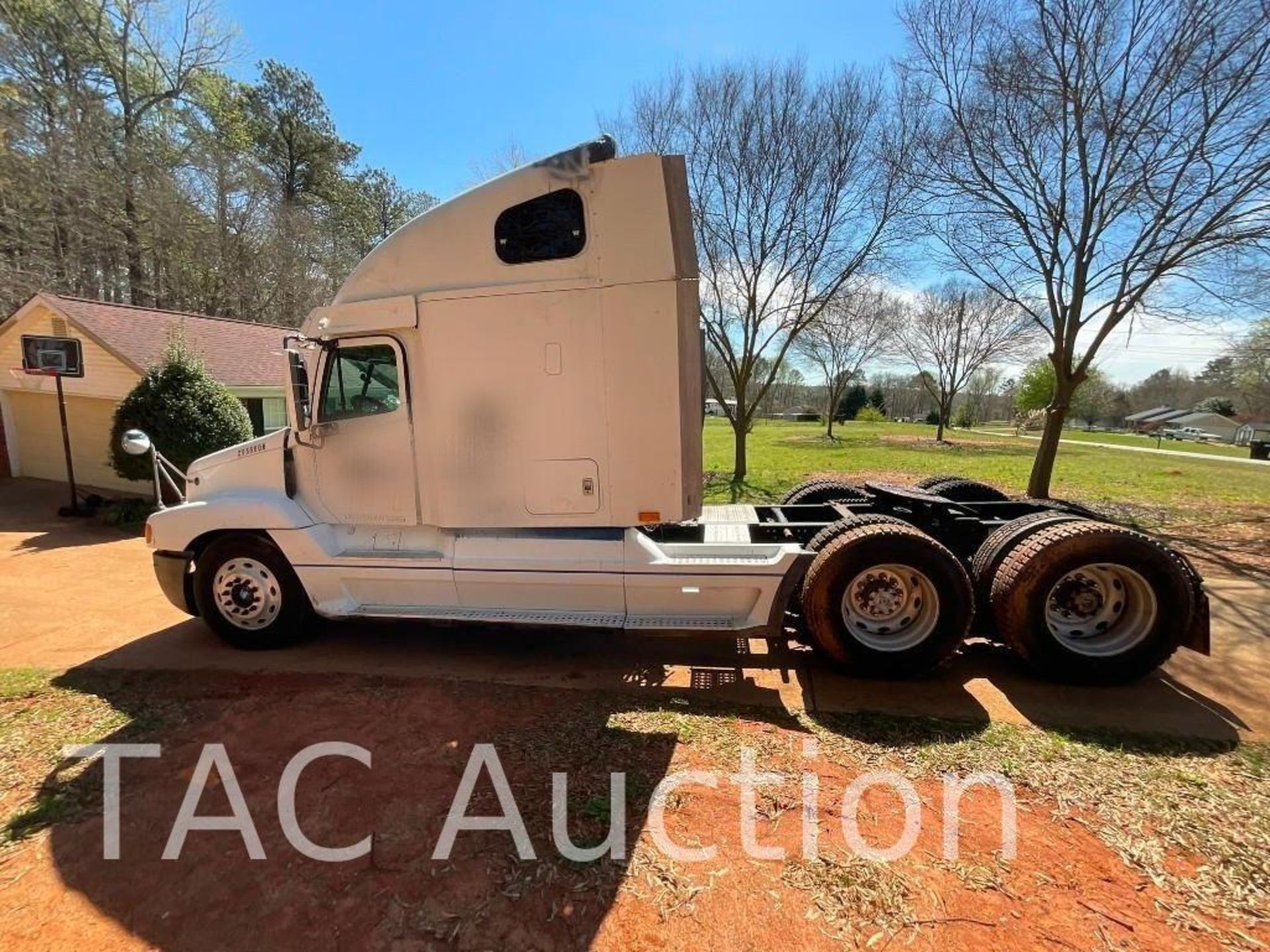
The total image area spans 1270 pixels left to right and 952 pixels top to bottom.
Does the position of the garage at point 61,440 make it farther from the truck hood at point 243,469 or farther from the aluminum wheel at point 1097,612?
the aluminum wheel at point 1097,612

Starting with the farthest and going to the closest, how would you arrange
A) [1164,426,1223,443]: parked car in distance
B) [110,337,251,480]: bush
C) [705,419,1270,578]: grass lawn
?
[1164,426,1223,443]: parked car in distance
[110,337,251,480]: bush
[705,419,1270,578]: grass lawn

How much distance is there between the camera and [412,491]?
454 centimetres

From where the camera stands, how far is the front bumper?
4953mm

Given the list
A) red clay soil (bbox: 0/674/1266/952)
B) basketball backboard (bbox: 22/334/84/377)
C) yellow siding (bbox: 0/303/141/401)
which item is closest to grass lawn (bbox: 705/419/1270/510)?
red clay soil (bbox: 0/674/1266/952)

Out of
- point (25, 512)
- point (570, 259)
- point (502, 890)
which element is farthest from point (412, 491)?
point (25, 512)

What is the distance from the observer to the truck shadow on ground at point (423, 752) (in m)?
2.31

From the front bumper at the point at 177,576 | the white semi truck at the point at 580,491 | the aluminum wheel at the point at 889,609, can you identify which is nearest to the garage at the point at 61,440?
the front bumper at the point at 177,576

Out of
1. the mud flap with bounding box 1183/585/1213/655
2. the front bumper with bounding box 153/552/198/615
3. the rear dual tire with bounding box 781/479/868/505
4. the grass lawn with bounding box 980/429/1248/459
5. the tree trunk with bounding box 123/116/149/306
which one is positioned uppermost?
the tree trunk with bounding box 123/116/149/306

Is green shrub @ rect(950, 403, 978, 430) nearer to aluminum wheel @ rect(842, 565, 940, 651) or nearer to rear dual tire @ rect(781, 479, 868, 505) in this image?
rear dual tire @ rect(781, 479, 868, 505)

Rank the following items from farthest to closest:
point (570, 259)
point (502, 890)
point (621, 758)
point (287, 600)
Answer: point (287, 600)
point (570, 259)
point (621, 758)
point (502, 890)

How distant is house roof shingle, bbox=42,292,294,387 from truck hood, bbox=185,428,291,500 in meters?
7.72

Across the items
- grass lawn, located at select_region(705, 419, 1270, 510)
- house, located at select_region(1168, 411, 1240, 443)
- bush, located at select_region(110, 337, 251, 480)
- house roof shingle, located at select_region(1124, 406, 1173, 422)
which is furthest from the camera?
house roof shingle, located at select_region(1124, 406, 1173, 422)

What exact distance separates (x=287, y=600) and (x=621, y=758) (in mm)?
3327

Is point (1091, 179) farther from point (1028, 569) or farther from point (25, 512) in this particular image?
point (25, 512)
